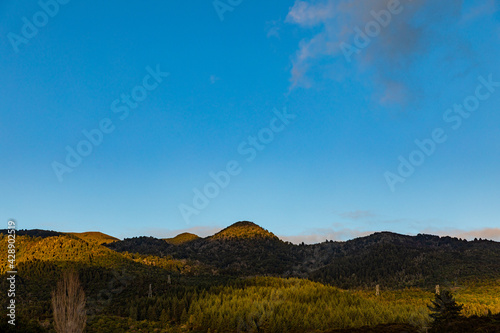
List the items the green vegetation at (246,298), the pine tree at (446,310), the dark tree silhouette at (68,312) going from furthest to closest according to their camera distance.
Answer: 1. the green vegetation at (246,298)
2. the dark tree silhouette at (68,312)
3. the pine tree at (446,310)

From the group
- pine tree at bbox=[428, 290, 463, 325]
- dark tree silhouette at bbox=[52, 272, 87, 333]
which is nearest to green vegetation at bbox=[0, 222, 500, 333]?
pine tree at bbox=[428, 290, 463, 325]

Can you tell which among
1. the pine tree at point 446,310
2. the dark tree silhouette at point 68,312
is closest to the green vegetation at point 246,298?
the pine tree at point 446,310

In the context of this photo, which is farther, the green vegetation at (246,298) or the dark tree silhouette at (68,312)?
the green vegetation at (246,298)

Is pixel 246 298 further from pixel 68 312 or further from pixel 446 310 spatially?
pixel 446 310

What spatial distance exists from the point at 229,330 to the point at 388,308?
30.7m

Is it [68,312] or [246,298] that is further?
[246,298]

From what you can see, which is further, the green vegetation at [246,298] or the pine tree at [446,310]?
the green vegetation at [246,298]

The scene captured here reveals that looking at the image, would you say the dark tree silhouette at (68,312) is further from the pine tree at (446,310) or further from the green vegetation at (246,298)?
the pine tree at (446,310)

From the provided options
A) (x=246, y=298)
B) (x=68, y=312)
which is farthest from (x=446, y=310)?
(x=246, y=298)

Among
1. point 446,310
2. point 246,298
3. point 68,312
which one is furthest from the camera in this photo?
point 246,298

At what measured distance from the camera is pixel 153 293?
8481 centimetres

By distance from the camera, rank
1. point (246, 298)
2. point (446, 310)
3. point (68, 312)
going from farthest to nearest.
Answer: point (246, 298) → point (68, 312) → point (446, 310)

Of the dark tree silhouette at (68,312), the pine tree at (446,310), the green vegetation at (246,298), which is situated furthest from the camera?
the green vegetation at (246,298)

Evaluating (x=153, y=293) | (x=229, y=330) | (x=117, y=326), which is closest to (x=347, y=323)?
(x=229, y=330)
